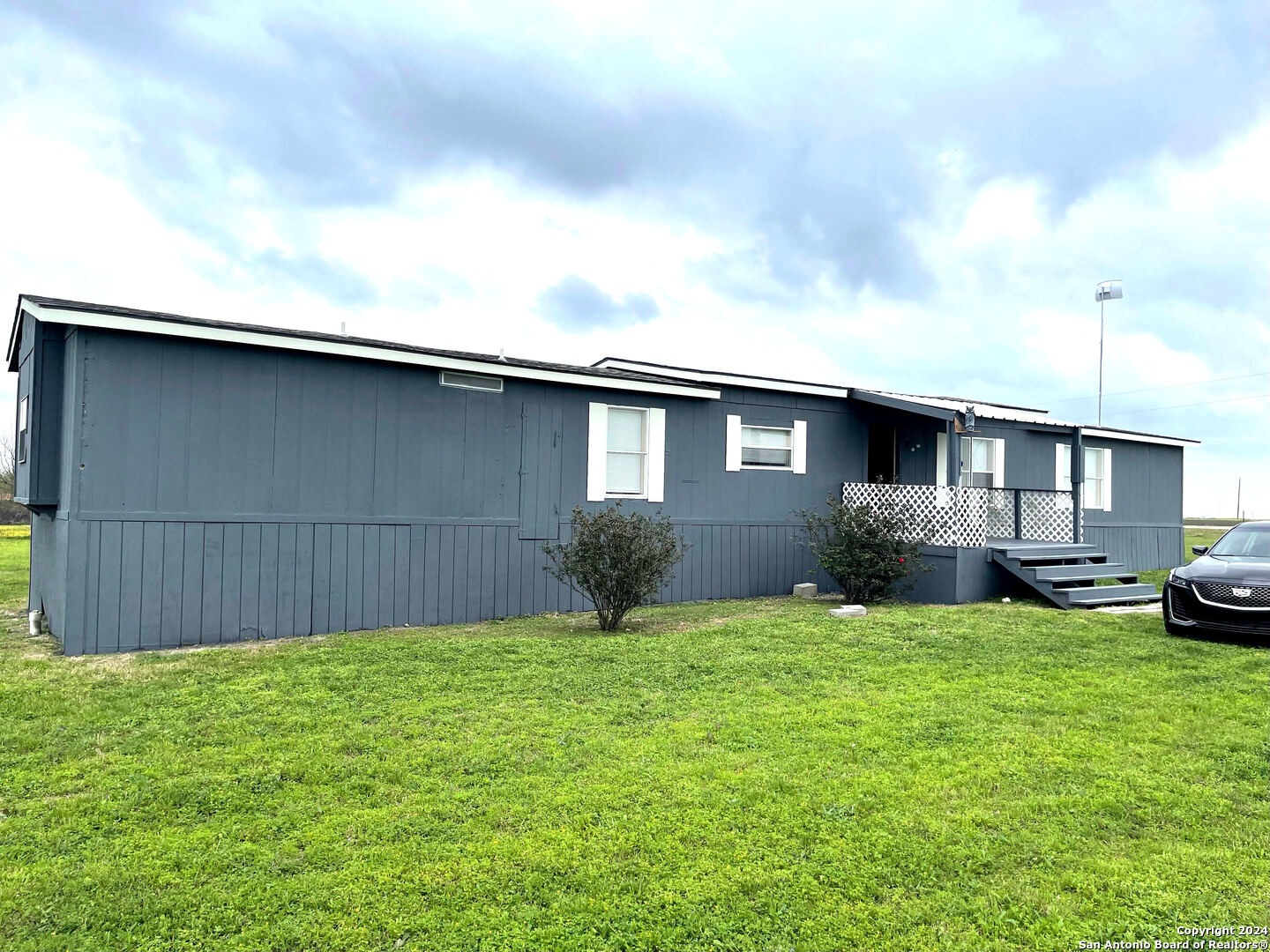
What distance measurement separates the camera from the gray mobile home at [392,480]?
7.46 metres

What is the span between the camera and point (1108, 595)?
1038 cm

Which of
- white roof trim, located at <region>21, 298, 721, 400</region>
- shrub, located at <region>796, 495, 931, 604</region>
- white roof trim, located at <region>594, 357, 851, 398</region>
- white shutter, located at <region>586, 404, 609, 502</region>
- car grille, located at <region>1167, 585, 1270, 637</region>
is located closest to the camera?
white roof trim, located at <region>21, 298, 721, 400</region>

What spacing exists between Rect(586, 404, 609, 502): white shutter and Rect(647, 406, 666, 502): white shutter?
70 cm

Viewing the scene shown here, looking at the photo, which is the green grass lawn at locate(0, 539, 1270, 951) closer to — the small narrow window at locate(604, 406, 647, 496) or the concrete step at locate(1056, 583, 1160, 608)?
the concrete step at locate(1056, 583, 1160, 608)

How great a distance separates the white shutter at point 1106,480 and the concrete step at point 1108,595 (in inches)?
233

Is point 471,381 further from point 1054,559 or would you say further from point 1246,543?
point 1246,543

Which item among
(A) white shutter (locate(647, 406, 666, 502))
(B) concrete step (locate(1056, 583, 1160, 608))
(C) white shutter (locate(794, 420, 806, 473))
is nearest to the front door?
(A) white shutter (locate(647, 406, 666, 502))

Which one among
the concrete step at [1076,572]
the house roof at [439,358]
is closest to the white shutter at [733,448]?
the house roof at [439,358]

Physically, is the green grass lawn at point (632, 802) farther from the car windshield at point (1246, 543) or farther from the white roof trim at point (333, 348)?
the white roof trim at point (333, 348)

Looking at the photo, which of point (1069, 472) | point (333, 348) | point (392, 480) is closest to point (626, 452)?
point (392, 480)

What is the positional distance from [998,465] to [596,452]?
845cm

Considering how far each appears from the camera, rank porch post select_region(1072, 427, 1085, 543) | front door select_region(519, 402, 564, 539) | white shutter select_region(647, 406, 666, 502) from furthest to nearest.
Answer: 1. porch post select_region(1072, 427, 1085, 543)
2. white shutter select_region(647, 406, 666, 502)
3. front door select_region(519, 402, 564, 539)

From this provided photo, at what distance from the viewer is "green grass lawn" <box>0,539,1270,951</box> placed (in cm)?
270

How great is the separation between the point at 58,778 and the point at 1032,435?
1562cm
